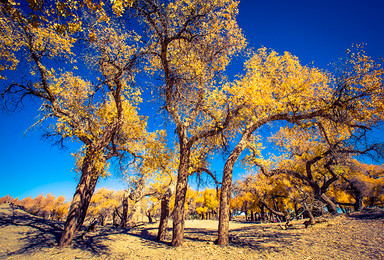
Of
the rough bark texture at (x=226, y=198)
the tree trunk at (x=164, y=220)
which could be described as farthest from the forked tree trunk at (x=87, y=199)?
the rough bark texture at (x=226, y=198)

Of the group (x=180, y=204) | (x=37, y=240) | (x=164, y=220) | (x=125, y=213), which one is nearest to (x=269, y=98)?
(x=180, y=204)

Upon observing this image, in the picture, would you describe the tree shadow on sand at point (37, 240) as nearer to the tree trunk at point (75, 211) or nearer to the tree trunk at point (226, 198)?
the tree trunk at point (75, 211)

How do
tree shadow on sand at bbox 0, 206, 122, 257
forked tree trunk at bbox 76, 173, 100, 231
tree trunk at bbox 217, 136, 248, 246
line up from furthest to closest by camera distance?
forked tree trunk at bbox 76, 173, 100, 231, tree trunk at bbox 217, 136, 248, 246, tree shadow on sand at bbox 0, 206, 122, 257

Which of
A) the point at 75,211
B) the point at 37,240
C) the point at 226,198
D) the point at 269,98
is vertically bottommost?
the point at 37,240

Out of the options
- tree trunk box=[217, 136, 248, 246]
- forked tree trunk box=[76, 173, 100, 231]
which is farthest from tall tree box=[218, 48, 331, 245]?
forked tree trunk box=[76, 173, 100, 231]

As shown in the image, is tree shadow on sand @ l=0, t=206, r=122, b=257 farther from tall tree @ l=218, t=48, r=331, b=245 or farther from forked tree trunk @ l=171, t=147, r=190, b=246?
tall tree @ l=218, t=48, r=331, b=245

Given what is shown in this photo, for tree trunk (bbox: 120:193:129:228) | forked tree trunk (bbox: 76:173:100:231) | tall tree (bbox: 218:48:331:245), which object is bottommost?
tree trunk (bbox: 120:193:129:228)

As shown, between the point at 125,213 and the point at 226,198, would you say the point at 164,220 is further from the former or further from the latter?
the point at 125,213

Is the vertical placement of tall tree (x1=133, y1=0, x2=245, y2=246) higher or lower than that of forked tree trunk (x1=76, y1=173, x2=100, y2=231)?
higher

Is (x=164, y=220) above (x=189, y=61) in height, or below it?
below

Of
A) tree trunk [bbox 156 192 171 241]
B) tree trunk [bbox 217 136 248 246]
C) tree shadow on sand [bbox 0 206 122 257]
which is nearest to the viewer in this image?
tree shadow on sand [bbox 0 206 122 257]

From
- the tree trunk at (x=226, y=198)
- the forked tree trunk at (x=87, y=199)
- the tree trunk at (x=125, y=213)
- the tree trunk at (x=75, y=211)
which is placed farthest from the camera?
the tree trunk at (x=125, y=213)

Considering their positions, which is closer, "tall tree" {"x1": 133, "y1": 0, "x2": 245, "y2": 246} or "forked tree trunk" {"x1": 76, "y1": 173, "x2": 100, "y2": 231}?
"tall tree" {"x1": 133, "y1": 0, "x2": 245, "y2": 246}

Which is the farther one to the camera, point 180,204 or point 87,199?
point 87,199
